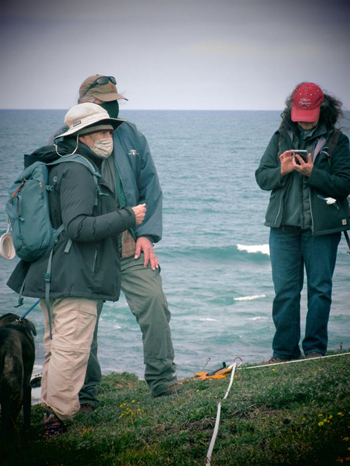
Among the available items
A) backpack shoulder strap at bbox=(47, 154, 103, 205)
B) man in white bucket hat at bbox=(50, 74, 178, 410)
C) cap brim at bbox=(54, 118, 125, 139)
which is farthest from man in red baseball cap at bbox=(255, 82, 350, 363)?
backpack shoulder strap at bbox=(47, 154, 103, 205)

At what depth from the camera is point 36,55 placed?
495ft

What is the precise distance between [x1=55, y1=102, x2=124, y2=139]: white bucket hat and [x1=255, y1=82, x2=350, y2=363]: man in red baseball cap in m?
2.11

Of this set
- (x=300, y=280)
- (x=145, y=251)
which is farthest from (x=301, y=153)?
(x=145, y=251)

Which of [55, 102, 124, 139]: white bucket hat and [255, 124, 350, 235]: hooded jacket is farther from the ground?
[55, 102, 124, 139]: white bucket hat

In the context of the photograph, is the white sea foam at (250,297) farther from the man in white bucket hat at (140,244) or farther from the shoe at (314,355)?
the man in white bucket hat at (140,244)

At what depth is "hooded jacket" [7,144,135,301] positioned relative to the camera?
5.13 metres

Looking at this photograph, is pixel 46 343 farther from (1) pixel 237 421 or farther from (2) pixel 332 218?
(2) pixel 332 218

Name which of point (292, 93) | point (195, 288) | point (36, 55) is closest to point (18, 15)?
point (36, 55)

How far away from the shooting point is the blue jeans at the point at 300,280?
22.4ft

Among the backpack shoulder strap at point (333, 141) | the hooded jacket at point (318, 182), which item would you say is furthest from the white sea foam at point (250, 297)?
the backpack shoulder strap at point (333, 141)

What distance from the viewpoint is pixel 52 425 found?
5363 mm

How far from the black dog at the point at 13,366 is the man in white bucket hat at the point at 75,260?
0.19 metres

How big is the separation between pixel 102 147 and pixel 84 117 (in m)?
0.29

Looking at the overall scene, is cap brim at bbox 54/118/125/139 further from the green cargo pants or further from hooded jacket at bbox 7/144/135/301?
the green cargo pants
